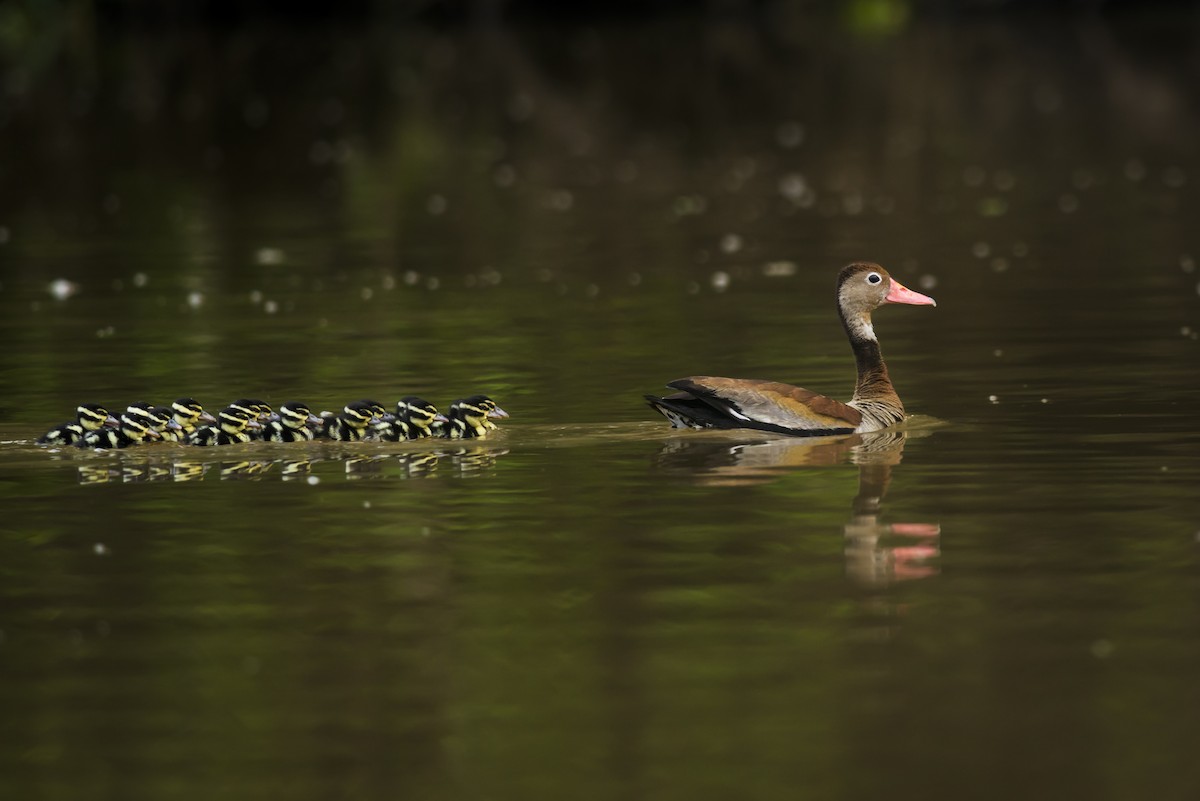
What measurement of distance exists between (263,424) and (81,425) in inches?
37.3

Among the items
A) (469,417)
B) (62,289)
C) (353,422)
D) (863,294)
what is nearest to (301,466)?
(353,422)

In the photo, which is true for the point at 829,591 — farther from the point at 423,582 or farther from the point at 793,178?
the point at 793,178

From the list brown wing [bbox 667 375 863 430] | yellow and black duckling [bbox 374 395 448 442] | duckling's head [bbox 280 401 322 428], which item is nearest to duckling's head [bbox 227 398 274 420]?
duckling's head [bbox 280 401 322 428]

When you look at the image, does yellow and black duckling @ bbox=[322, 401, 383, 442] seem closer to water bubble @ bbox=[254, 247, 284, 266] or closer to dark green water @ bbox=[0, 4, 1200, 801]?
dark green water @ bbox=[0, 4, 1200, 801]

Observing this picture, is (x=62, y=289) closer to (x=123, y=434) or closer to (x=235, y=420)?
(x=123, y=434)

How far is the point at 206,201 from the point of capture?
32.5 meters

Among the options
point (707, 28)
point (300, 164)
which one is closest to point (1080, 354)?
point (300, 164)

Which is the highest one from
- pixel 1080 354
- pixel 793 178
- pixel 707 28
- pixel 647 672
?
pixel 707 28

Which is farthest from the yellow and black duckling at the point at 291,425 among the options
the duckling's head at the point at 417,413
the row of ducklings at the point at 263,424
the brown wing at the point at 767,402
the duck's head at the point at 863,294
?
the duck's head at the point at 863,294

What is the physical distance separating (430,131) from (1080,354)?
89.5 ft

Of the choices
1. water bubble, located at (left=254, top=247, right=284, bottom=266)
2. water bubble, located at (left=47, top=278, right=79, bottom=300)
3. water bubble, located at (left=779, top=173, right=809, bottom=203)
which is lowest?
water bubble, located at (left=47, top=278, right=79, bottom=300)

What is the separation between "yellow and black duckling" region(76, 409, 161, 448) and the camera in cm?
1332

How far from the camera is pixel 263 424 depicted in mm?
13398

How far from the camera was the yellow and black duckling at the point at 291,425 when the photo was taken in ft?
43.8
